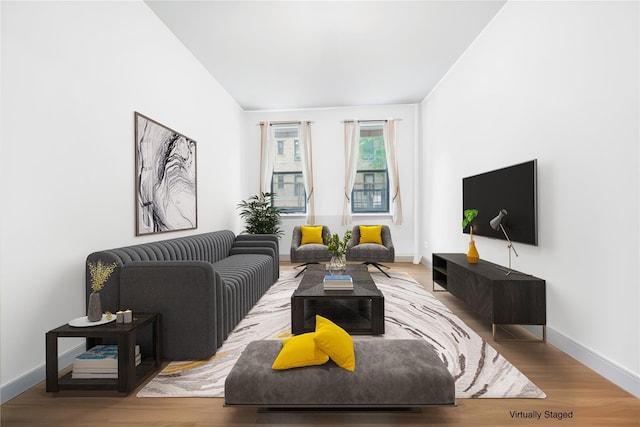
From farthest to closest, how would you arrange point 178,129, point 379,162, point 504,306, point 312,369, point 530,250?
point 379,162
point 178,129
point 530,250
point 504,306
point 312,369

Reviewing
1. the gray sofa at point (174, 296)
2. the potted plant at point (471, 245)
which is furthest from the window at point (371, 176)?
the gray sofa at point (174, 296)

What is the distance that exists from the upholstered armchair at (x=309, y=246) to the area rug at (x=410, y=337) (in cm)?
121

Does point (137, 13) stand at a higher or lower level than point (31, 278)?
higher

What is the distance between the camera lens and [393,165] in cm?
670

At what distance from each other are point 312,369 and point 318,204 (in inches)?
208

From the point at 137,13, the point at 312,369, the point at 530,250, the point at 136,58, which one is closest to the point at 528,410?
the point at 312,369

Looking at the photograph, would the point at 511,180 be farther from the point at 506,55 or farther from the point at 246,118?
the point at 246,118

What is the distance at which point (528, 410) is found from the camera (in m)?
1.82

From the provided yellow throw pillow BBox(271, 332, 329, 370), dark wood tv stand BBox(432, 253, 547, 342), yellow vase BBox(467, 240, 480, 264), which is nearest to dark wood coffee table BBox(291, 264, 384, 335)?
dark wood tv stand BBox(432, 253, 547, 342)

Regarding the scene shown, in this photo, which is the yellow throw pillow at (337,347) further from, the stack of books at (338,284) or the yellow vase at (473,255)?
the yellow vase at (473,255)

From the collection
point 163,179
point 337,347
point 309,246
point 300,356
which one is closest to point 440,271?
point 309,246

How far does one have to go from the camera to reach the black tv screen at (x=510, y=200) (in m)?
2.84

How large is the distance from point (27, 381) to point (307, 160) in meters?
5.54

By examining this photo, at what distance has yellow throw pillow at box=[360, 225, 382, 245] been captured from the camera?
19.1 feet
